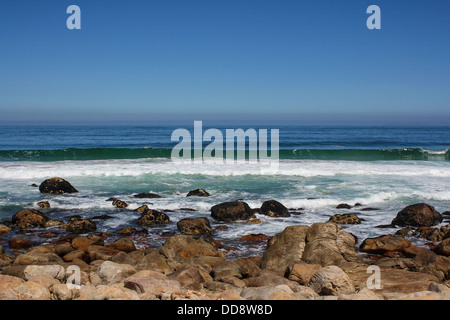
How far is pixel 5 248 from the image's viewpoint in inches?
324

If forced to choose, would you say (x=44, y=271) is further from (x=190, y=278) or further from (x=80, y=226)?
(x=80, y=226)

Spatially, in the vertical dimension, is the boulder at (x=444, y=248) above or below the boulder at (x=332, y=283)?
below

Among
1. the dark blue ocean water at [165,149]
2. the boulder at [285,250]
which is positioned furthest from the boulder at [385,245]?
the dark blue ocean water at [165,149]

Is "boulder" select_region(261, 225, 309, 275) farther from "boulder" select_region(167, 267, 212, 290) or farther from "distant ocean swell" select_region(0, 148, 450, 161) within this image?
"distant ocean swell" select_region(0, 148, 450, 161)

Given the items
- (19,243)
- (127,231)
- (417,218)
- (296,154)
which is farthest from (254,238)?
(296,154)

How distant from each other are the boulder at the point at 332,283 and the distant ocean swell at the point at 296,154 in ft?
79.8

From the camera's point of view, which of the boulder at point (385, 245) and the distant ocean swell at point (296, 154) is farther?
the distant ocean swell at point (296, 154)

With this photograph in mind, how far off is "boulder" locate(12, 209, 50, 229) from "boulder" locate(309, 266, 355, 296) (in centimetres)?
749

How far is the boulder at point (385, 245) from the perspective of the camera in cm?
795

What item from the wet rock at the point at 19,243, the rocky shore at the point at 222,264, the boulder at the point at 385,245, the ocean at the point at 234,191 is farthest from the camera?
the ocean at the point at 234,191

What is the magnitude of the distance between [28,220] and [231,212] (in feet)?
17.5

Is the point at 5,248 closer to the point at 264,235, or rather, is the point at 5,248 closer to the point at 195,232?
the point at 195,232

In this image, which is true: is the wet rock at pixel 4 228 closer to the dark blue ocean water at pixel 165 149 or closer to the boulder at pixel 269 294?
the boulder at pixel 269 294

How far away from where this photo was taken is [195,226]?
9.52 meters
